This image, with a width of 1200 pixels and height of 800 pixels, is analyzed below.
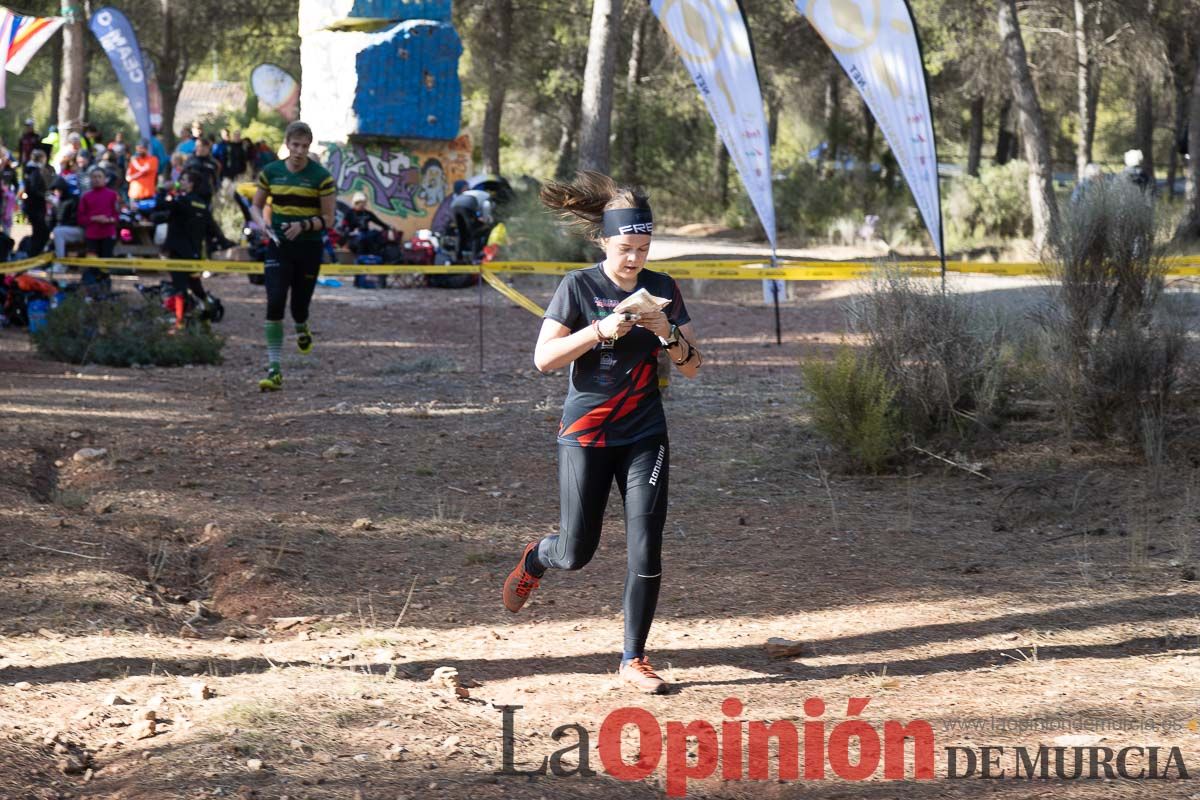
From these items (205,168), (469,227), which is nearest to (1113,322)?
(205,168)

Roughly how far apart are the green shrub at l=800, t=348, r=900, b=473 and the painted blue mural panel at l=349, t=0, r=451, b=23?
16393 mm

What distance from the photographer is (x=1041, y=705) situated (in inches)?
179

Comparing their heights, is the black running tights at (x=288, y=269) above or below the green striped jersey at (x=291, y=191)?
below

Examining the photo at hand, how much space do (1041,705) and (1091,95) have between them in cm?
2960

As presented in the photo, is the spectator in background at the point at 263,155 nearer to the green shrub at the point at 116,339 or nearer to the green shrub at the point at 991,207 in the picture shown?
the green shrub at the point at 991,207

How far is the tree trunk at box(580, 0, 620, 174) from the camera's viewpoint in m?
19.0

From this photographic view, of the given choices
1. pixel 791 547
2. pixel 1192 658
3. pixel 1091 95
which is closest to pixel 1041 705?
pixel 1192 658

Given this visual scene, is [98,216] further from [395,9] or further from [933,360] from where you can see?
[933,360]

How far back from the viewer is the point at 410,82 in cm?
2314

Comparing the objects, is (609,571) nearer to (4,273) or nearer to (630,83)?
(4,273)

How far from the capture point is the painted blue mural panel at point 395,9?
75.3 ft

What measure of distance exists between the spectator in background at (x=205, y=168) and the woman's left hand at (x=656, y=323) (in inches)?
414

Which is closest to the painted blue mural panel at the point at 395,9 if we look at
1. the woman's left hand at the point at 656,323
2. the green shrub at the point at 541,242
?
the green shrub at the point at 541,242

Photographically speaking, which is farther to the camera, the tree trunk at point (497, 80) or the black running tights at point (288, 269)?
the tree trunk at point (497, 80)
